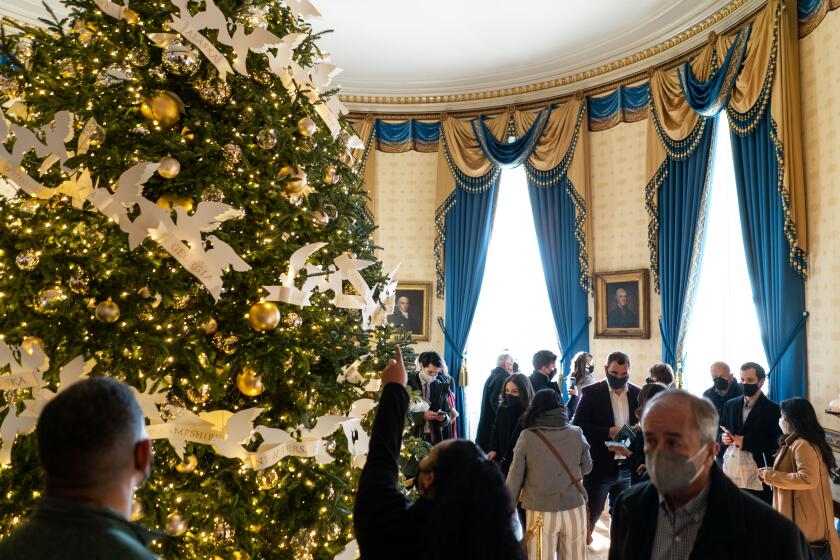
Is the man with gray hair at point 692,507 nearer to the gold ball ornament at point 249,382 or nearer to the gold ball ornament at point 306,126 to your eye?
the gold ball ornament at point 249,382

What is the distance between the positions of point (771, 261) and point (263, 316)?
6582 millimetres

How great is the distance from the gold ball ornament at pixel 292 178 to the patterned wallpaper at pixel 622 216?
25.1 feet

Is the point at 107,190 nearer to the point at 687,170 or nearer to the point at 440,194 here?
the point at 687,170

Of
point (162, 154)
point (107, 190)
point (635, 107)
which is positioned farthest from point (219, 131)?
point (635, 107)

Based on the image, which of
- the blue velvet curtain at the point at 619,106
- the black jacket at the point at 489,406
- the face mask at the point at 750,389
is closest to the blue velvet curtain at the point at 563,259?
the blue velvet curtain at the point at 619,106

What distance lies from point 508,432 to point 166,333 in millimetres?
3909

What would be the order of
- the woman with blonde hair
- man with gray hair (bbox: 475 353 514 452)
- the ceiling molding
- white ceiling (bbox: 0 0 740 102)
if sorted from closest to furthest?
the woman with blonde hair → man with gray hair (bbox: 475 353 514 452) → the ceiling molding → white ceiling (bbox: 0 0 740 102)

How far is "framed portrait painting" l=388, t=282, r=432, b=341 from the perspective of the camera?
38.3ft

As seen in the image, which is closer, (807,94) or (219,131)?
(219,131)

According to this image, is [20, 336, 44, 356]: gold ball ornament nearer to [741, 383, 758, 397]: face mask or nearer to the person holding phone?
the person holding phone

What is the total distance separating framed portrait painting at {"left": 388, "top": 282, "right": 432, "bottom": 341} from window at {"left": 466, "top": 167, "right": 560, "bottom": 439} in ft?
2.90

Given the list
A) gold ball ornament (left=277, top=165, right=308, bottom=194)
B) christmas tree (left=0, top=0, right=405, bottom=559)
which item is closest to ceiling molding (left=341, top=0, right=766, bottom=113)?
gold ball ornament (left=277, top=165, right=308, bottom=194)

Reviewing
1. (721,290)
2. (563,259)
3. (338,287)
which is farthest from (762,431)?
(563,259)

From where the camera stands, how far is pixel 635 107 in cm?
999
